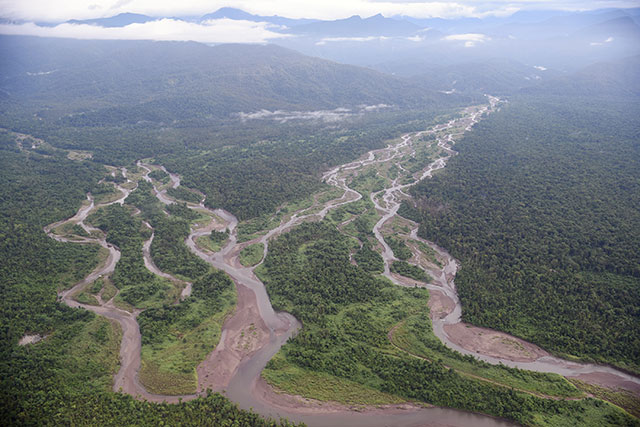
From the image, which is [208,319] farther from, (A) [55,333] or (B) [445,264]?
(B) [445,264]

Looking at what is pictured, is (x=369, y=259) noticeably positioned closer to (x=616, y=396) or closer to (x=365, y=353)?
(x=365, y=353)

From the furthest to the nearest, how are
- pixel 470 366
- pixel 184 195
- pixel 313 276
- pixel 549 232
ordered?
pixel 184 195 < pixel 549 232 < pixel 313 276 < pixel 470 366

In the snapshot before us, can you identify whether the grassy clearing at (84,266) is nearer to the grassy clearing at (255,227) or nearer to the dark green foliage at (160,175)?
the grassy clearing at (255,227)

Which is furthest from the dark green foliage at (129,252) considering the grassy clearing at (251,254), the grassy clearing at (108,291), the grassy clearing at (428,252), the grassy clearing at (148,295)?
the grassy clearing at (428,252)

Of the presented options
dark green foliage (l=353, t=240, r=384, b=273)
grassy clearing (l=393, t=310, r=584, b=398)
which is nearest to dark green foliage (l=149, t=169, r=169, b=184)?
dark green foliage (l=353, t=240, r=384, b=273)

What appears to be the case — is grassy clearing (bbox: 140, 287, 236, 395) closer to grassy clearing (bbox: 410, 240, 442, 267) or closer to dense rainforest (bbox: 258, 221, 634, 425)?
dense rainforest (bbox: 258, 221, 634, 425)

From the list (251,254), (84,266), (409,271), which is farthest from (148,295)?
(409,271)

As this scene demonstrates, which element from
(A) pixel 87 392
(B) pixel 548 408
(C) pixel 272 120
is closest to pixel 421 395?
(B) pixel 548 408
